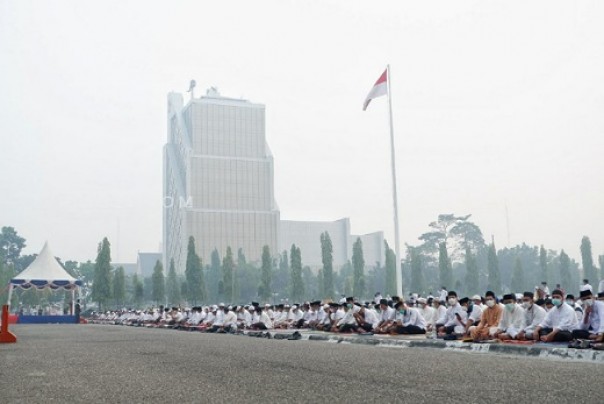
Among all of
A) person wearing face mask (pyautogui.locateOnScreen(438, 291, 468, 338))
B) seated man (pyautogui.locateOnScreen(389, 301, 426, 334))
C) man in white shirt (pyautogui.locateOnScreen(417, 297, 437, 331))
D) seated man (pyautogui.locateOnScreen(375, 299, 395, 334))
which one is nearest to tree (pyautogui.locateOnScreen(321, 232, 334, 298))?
man in white shirt (pyautogui.locateOnScreen(417, 297, 437, 331))

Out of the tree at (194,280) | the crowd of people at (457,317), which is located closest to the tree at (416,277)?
the tree at (194,280)

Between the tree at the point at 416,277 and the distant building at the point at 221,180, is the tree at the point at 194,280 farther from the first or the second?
the distant building at the point at 221,180

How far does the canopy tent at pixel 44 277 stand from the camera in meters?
45.5

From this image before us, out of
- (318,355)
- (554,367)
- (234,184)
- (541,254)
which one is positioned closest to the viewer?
(554,367)

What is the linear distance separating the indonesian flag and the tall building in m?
105

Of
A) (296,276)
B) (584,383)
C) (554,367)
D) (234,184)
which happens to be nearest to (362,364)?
(554,367)

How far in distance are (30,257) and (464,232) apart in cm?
7862

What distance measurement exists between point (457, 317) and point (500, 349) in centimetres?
A: 426

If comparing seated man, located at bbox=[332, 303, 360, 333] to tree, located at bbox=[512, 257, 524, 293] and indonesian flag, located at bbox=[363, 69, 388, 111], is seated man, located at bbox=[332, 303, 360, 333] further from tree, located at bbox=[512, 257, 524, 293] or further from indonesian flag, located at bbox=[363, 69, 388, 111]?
tree, located at bbox=[512, 257, 524, 293]

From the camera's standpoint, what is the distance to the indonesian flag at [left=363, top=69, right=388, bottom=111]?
28.0 m

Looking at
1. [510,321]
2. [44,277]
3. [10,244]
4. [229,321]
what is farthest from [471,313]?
[10,244]

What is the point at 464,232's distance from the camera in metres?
111

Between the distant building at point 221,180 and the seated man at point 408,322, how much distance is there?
11241 centimetres

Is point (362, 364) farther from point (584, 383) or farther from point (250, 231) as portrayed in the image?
point (250, 231)
